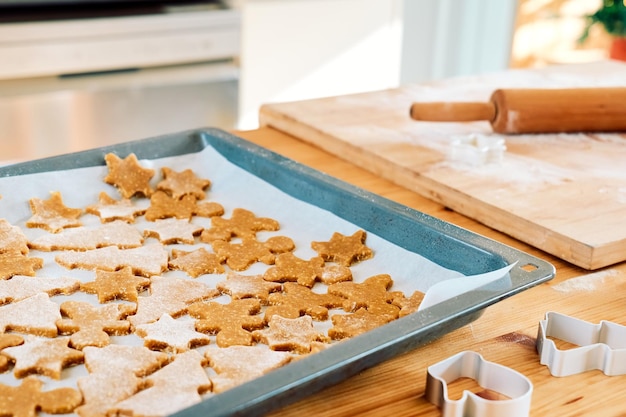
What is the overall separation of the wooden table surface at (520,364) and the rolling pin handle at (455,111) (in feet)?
1.29

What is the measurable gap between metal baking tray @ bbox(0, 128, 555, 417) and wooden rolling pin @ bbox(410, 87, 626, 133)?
371mm

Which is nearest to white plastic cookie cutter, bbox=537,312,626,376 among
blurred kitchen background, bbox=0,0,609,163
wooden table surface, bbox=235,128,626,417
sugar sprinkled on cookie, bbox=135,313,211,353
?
wooden table surface, bbox=235,128,626,417

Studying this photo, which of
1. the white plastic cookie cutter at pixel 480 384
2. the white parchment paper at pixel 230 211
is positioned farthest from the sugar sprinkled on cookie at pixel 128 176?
the white plastic cookie cutter at pixel 480 384

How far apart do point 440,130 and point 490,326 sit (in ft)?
2.23

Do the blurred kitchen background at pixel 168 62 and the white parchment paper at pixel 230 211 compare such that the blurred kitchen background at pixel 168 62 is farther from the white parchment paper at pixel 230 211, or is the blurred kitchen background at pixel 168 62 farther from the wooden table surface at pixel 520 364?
the wooden table surface at pixel 520 364

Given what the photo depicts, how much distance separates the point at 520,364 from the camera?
2.78 feet

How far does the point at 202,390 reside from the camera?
797 mm

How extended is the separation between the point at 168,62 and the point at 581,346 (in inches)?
85.1

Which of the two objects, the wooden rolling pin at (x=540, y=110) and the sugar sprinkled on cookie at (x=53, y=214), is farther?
the wooden rolling pin at (x=540, y=110)

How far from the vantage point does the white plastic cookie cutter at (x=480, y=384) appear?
0.73 metres

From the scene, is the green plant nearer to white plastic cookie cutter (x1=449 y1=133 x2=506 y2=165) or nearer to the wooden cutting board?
the wooden cutting board

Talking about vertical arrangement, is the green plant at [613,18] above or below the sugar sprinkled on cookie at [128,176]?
above

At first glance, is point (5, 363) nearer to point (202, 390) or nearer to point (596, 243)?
point (202, 390)

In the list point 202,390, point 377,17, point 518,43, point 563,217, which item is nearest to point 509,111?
point 563,217
